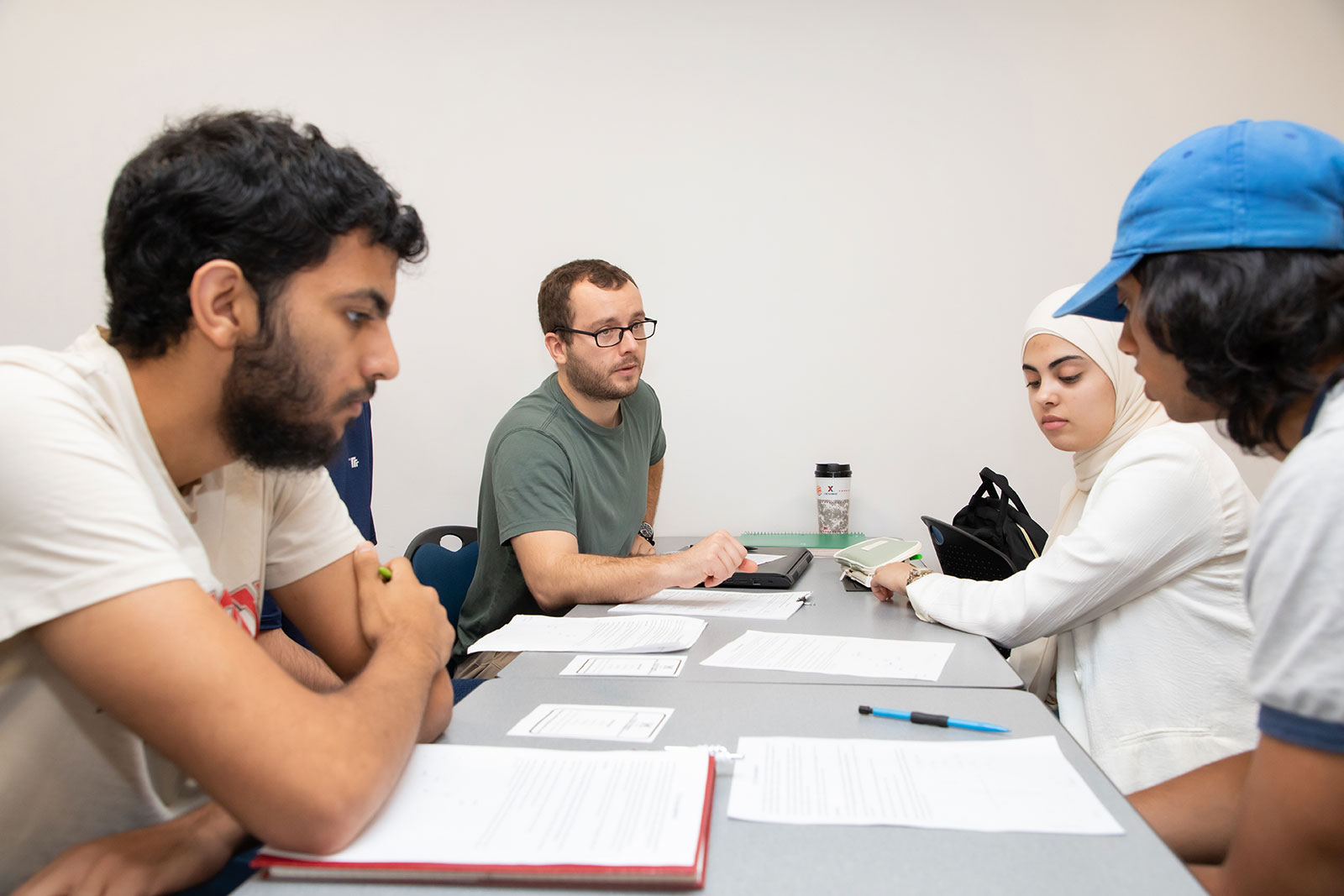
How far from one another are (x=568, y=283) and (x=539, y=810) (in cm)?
169

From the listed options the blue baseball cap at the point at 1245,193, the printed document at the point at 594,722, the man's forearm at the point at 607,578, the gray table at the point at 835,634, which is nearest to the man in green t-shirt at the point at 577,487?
the man's forearm at the point at 607,578

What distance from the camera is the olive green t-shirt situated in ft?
6.41

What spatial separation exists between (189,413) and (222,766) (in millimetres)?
439

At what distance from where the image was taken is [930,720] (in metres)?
1.04

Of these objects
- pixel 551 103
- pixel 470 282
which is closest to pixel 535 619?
pixel 470 282

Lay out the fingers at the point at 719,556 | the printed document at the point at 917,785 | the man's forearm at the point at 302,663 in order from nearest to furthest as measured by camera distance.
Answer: the printed document at the point at 917,785 → the man's forearm at the point at 302,663 → the fingers at the point at 719,556

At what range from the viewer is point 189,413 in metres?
0.98

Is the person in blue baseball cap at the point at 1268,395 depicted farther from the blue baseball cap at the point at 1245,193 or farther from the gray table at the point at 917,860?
the gray table at the point at 917,860

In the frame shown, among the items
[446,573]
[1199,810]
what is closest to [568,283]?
[446,573]

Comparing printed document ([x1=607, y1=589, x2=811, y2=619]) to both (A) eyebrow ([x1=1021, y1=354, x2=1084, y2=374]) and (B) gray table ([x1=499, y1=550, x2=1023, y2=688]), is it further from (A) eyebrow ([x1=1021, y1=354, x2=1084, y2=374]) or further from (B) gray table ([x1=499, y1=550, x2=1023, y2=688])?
(A) eyebrow ([x1=1021, y1=354, x2=1084, y2=374])

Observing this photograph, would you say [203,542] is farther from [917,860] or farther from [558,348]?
[558,348]

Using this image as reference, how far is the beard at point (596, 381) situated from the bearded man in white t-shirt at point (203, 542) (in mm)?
1065

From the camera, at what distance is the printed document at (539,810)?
28.9 inches

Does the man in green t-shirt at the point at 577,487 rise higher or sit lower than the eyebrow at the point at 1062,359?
lower
